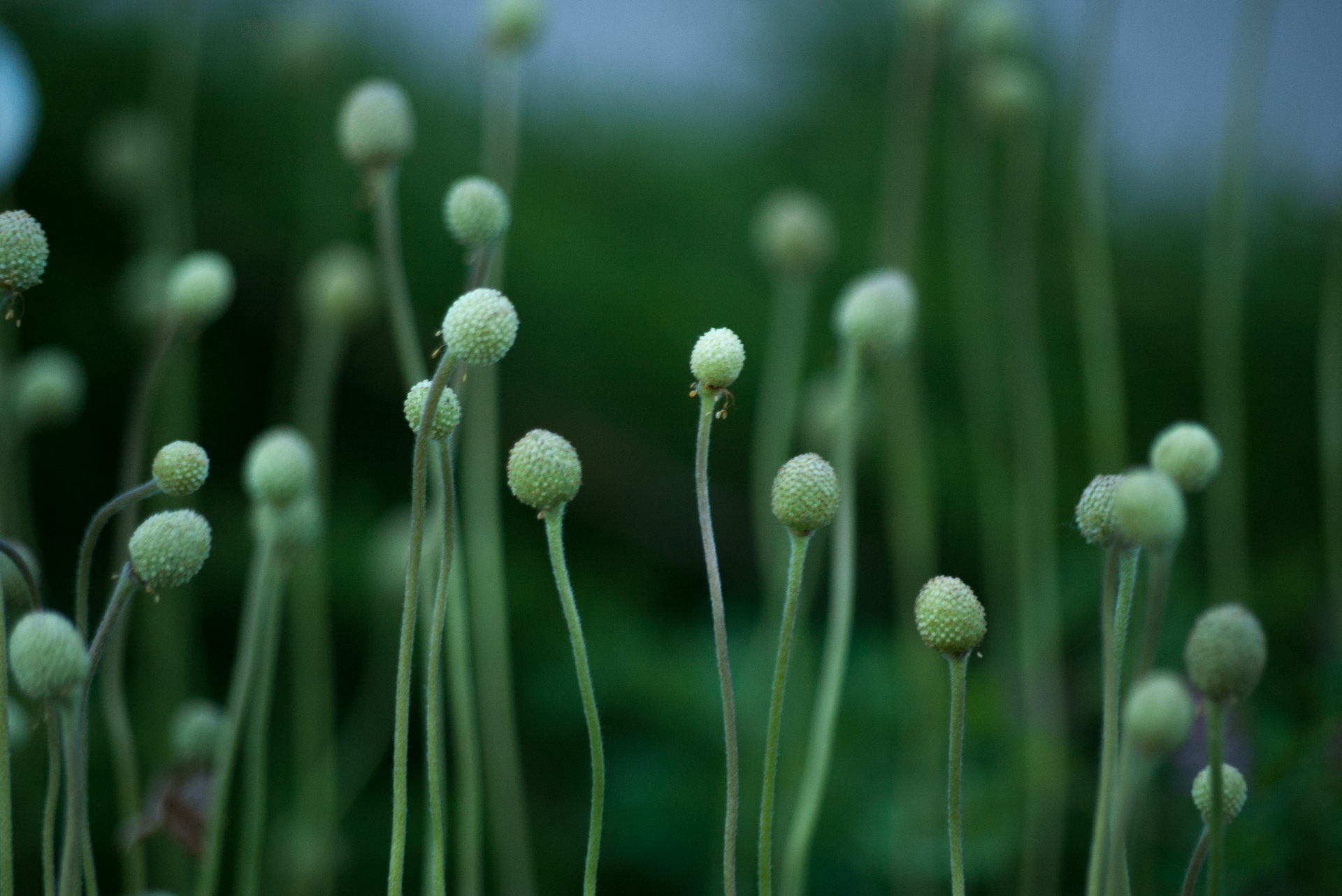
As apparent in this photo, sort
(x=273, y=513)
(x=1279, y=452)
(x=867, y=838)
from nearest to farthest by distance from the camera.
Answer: (x=273, y=513)
(x=867, y=838)
(x=1279, y=452)

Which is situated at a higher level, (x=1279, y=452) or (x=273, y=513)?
(x=1279, y=452)

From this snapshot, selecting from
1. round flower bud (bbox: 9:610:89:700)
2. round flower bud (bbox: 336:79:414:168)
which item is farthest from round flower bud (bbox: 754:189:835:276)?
round flower bud (bbox: 9:610:89:700)

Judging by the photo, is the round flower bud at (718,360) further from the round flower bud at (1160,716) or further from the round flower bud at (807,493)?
the round flower bud at (1160,716)

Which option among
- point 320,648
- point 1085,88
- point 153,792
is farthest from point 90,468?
point 1085,88

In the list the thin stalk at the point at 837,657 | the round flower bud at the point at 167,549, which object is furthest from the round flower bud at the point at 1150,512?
the round flower bud at the point at 167,549

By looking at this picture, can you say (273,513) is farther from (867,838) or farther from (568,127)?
(568,127)
